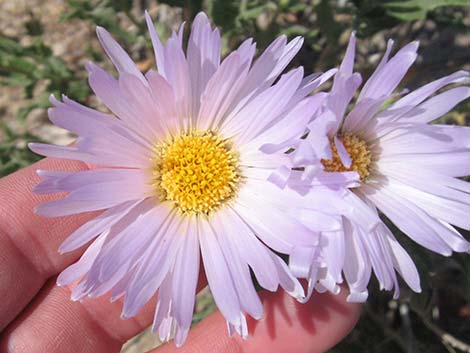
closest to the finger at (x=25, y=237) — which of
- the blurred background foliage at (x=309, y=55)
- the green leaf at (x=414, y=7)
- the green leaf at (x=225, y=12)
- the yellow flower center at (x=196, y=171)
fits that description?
the yellow flower center at (x=196, y=171)

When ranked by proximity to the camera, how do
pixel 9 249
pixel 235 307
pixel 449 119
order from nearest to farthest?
pixel 235 307 → pixel 9 249 → pixel 449 119

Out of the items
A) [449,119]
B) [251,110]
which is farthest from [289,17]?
[251,110]

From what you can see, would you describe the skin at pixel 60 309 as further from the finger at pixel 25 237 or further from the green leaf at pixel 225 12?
the green leaf at pixel 225 12

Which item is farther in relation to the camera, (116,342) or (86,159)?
(116,342)

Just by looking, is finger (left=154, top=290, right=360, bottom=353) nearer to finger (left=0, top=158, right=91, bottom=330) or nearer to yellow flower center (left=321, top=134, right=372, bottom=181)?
yellow flower center (left=321, top=134, right=372, bottom=181)

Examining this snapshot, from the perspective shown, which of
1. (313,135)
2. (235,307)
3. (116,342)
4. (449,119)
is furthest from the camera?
(449,119)

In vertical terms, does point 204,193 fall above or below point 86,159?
below

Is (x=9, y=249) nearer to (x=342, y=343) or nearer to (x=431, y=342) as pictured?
(x=342, y=343)

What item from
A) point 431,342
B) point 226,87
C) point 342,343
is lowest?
point 431,342
